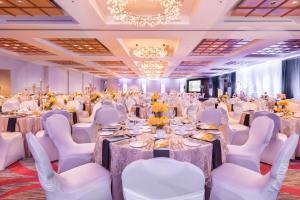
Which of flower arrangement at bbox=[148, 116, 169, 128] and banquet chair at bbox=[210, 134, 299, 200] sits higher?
flower arrangement at bbox=[148, 116, 169, 128]

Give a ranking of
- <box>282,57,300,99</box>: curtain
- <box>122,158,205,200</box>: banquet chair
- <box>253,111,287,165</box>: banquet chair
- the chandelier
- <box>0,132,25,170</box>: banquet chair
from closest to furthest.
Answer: <box>122,158,205,200</box>: banquet chair < <box>0,132,25,170</box>: banquet chair < <box>253,111,287,165</box>: banquet chair < the chandelier < <box>282,57,300,99</box>: curtain

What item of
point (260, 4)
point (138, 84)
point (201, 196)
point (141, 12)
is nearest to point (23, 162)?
point (201, 196)

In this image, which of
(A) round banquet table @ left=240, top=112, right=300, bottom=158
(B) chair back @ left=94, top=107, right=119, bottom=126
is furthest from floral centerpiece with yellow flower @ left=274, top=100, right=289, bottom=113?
(B) chair back @ left=94, top=107, right=119, bottom=126

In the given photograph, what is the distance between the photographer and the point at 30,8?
618 centimetres

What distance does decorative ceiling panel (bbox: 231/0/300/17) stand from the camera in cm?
567

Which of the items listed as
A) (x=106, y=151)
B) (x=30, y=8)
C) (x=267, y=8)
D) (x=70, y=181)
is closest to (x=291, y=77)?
(x=267, y=8)

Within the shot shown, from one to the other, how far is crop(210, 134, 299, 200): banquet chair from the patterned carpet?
3.75ft

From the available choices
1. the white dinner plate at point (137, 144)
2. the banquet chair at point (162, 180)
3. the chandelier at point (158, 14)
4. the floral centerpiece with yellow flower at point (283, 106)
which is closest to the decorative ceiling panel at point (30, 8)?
the chandelier at point (158, 14)

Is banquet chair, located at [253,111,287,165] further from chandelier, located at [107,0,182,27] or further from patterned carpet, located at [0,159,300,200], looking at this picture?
chandelier, located at [107,0,182,27]

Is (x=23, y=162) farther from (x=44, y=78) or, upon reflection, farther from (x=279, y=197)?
(x=44, y=78)

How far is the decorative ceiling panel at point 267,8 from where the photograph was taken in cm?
567

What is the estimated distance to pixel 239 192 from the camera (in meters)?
2.19

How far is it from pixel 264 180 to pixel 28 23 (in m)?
7.32

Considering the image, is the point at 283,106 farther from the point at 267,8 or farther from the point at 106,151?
the point at 106,151
